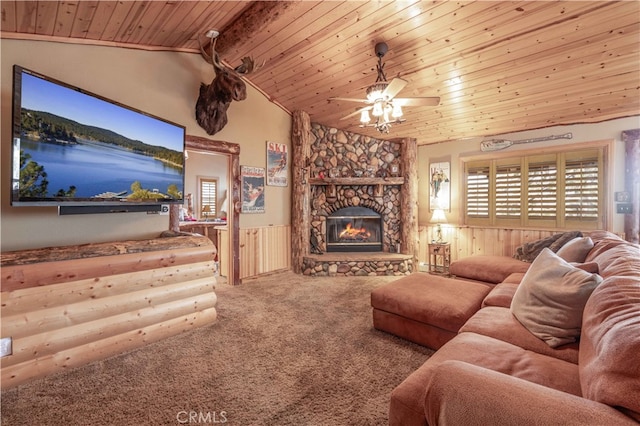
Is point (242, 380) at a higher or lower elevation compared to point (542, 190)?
lower

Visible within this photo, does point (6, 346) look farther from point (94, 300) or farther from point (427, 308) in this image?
point (427, 308)

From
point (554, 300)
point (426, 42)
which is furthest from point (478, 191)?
point (554, 300)

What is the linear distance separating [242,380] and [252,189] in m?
3.15

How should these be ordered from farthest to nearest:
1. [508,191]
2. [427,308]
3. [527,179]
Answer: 1. [508,191]
2. [527,179]
3. [427,308]

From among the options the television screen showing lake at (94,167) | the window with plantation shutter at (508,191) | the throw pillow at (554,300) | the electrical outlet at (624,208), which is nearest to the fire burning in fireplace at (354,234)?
the window with plantation shutter at (508,191)

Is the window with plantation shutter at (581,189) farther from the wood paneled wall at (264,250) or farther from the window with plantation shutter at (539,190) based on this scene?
the wood paneled wall at (264,250)

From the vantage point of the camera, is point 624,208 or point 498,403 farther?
point 624,208

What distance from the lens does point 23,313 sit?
199cm

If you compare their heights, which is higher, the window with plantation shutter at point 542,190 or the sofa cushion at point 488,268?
the window with plantation shutter at point 542,190

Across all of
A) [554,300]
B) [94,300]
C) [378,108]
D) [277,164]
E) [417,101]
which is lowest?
[94,300]

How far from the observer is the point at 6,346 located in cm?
193

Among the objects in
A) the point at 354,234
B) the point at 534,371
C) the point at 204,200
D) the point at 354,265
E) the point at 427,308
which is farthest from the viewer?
the point at 204,200

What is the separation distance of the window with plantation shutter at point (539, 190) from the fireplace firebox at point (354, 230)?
1661mm

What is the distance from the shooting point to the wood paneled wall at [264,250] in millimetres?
4625
